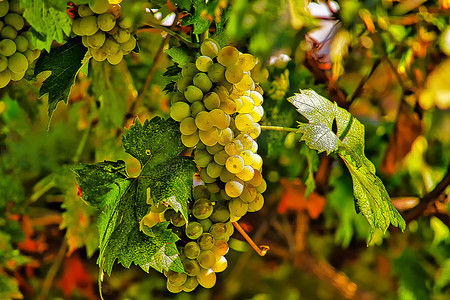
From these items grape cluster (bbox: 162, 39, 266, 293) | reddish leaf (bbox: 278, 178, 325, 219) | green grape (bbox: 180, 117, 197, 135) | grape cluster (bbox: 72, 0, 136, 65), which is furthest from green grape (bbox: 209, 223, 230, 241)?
reddish leaf (bbox: 278, 178, 325, 219)

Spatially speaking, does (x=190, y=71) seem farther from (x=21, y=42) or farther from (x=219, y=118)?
(x=21, y=42)

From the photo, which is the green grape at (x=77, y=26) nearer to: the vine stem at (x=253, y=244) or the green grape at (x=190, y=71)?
the green grape at (x=190, y=71)

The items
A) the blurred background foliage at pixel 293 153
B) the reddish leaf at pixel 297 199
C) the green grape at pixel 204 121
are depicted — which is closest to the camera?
the green grape at pixel 204 121

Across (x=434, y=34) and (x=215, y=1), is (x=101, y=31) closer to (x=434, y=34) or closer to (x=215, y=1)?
(x=215, y=1)

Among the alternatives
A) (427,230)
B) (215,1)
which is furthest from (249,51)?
(427,230)

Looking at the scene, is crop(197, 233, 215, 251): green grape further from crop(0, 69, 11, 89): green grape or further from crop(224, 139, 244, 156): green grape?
crop(0, 69, 11, 89): green grape

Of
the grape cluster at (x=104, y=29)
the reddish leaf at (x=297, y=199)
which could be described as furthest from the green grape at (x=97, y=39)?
the reddish leaf at (x=297, y=199)

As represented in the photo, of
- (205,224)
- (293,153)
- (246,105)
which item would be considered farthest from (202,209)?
(293,153)
